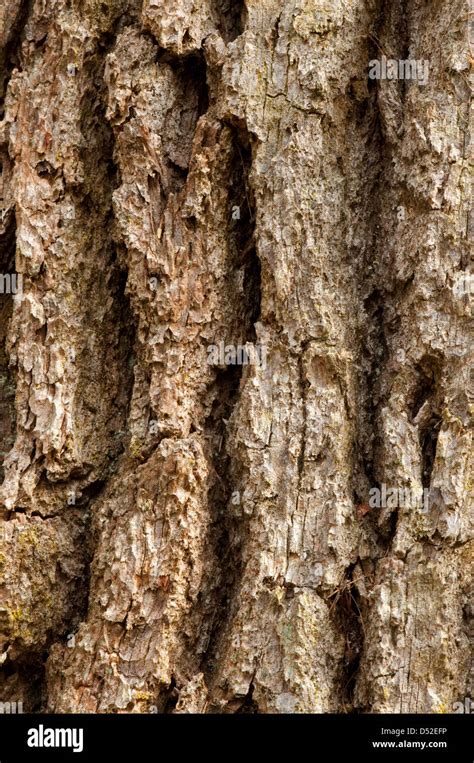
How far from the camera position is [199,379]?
15.8ft

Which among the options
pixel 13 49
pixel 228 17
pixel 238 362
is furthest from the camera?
pixel 13 49

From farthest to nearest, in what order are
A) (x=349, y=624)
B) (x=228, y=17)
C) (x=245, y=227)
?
1. (x=228, y=17)
2. (x=245, y=227)
3. (x=349, y=624)

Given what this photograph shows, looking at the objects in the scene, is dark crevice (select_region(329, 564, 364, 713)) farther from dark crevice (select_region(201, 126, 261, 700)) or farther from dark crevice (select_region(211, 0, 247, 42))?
dark crevice (select_region(211, 0, 247, 42))

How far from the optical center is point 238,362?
4.87 m

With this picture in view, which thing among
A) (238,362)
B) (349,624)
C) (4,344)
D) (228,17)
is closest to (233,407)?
(238,362)

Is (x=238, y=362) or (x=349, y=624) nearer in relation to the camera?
(x=349, y=624)

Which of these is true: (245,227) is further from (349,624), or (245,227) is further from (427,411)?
(349,624)

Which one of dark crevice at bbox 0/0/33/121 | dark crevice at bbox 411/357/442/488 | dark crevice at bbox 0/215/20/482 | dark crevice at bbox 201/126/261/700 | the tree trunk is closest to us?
the tree trunk

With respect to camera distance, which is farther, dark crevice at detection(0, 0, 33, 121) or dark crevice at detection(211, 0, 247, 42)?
dark crevice at detection(0, 0, 33, 121)

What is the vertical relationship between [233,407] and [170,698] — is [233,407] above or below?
above

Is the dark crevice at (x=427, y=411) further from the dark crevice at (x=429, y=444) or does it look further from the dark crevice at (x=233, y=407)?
the dark crevice at (x=233, y=407)

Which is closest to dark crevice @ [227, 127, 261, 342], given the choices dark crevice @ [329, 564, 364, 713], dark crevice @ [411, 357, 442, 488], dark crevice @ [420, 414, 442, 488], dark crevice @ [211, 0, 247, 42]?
dark crevice @ [211, 0, 247, 42]

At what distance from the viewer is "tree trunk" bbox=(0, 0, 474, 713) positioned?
445 centimetres

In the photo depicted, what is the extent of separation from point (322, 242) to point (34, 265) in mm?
1560
